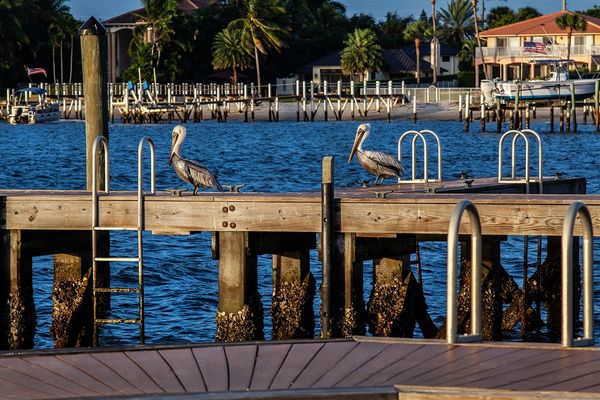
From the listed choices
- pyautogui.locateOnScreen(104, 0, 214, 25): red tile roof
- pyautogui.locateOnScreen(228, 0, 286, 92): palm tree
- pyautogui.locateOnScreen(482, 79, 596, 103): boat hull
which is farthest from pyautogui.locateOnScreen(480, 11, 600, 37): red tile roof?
pyautogui.locateOnScreen(104, 0, 214, 25): red tile roof

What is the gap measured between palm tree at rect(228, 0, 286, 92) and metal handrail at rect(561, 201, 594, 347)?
93652mm

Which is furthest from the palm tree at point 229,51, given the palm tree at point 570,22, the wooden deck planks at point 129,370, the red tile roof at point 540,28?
the wooden deck planks at point 129,370

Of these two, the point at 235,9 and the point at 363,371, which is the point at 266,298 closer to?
the point at 363,371

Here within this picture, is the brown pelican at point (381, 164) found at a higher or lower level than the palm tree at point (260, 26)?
lower

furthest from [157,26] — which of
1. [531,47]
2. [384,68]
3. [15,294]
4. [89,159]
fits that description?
[15,294]

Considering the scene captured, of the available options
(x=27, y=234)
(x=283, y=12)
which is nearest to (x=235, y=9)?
(x=283, y=12)

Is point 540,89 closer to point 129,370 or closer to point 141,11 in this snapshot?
point 141,11

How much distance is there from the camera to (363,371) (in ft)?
29.5

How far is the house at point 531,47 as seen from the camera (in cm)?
10275

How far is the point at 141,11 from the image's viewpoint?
11325 centimetres

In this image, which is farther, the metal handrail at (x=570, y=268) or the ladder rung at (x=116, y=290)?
the ladder rung at (x=116, y=290)

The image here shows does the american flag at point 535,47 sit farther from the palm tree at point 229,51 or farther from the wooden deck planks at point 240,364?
the wooden deck planks at point 240,364

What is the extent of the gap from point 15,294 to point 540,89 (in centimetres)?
7074

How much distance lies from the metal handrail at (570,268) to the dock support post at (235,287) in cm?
533
